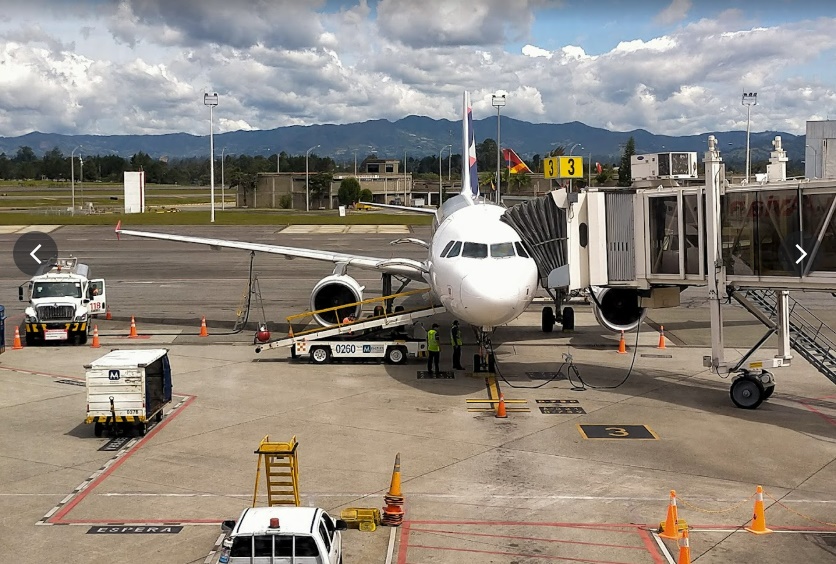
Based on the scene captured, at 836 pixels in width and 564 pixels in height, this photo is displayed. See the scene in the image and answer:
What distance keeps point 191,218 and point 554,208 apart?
9475 centimetres

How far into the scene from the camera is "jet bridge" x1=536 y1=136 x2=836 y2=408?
858 inches

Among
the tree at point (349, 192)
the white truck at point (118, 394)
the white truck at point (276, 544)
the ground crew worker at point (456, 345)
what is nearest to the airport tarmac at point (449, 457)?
the white truck at point (118, 394)

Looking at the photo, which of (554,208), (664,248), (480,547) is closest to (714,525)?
(480,547)

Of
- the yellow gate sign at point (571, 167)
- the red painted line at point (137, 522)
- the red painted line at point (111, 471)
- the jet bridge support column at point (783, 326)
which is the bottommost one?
the red painted line at point (137, 522)

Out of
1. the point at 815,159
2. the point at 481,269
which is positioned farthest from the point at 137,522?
the point at 815,159

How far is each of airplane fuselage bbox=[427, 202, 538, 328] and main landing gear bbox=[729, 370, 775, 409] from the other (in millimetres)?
5965

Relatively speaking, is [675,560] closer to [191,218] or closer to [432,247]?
[432,247]

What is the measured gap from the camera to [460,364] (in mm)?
29297

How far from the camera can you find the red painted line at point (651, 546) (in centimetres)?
1355

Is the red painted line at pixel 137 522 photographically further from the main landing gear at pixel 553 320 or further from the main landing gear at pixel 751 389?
the main landing gear at pixel 553 320

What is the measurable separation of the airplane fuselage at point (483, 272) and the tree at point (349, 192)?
14417 cm

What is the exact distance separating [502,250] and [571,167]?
4.57 meters

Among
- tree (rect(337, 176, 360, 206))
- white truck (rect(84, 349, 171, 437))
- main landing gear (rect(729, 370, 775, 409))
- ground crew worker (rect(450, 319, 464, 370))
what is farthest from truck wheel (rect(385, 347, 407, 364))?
tree (rect(337, 176, 360, 206))

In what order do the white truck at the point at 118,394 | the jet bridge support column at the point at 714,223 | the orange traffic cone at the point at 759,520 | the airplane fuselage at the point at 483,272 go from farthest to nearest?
the airplane fuselage at the point at 483,272 < the jet bridge support column at the point at 714,223 < the white truck at the point at 118,394 < the orange traffic cone at the point at 759,520
